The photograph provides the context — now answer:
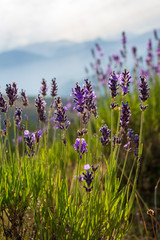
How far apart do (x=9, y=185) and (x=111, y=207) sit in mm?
728

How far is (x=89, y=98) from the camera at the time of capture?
78.6 inches

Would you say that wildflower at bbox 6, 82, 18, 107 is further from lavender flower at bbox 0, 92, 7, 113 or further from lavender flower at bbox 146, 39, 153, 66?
lavender flower at bbox 146, 39, 153, 66

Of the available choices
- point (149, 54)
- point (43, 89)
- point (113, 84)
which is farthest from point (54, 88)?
point (149, 54)

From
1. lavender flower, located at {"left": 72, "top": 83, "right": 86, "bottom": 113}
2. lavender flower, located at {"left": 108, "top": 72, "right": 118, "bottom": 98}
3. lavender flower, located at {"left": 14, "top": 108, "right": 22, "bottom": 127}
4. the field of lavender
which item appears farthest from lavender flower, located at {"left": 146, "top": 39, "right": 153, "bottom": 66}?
lavender flower, located at {"left": 72, "top": 83, "right": 86, "bottom": 113}

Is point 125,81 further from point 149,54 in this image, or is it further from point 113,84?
point 149,54

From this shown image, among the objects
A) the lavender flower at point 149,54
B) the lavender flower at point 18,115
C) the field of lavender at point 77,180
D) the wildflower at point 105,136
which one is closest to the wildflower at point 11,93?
the field of lavender at point 77,180

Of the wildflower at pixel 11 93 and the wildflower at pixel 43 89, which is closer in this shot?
the wildflower at pixel 11 93

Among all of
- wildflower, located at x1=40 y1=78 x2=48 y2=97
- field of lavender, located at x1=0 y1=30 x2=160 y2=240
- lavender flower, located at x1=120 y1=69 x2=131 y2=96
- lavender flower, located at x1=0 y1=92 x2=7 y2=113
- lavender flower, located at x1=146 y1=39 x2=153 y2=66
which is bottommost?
field of lavender, located at x1=0 y1=30 x2=160 y2=240

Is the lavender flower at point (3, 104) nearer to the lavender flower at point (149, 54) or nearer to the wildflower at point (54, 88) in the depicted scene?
the wildflower at point (54, 88)

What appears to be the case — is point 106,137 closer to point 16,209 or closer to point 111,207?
point 111,207

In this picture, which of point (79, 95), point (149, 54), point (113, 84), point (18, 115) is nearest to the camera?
point (79, 95)

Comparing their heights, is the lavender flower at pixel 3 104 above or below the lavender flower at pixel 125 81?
below

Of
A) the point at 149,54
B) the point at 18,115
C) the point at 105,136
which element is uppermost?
the point at 149,54

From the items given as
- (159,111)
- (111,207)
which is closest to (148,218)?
(159,111)
